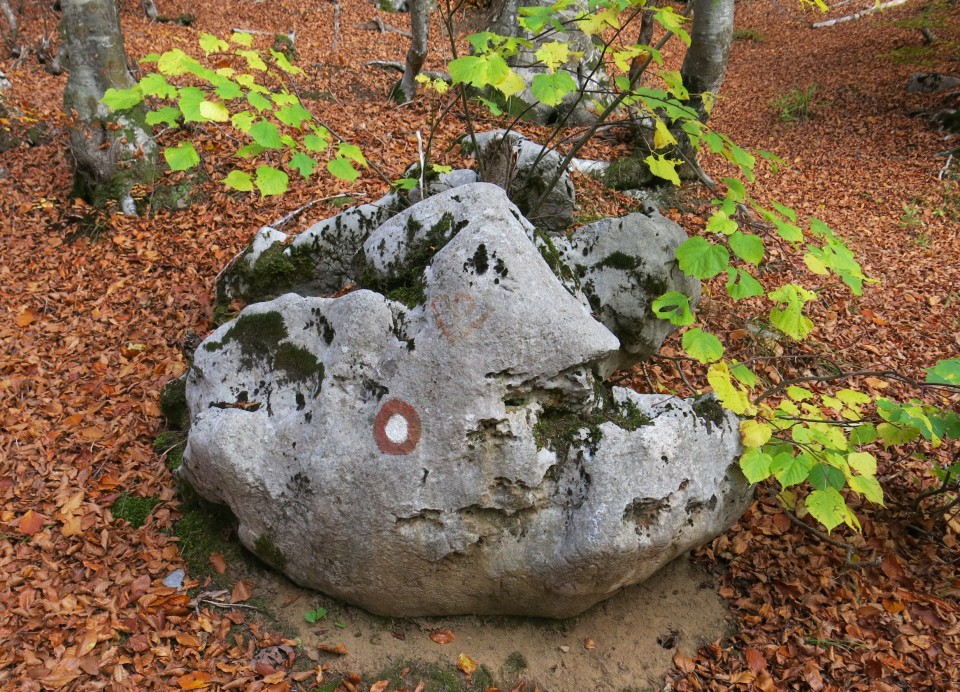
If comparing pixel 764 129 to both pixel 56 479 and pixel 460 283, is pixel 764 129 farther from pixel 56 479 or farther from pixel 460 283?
pixel 56 479

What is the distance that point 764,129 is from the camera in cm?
1060

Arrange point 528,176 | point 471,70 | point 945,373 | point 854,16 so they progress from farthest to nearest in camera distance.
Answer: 1. point 854,16
2. point 528,176
3. point 945,373
4. point 471,70

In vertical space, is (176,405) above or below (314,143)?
below

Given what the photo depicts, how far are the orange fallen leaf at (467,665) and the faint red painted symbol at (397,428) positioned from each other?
1.19 metres

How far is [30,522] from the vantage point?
139 inches

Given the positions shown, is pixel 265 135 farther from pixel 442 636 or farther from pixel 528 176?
pixel 442 636

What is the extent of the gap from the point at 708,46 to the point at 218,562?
6719mm

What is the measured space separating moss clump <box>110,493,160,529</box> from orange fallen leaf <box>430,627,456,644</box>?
6.43ft

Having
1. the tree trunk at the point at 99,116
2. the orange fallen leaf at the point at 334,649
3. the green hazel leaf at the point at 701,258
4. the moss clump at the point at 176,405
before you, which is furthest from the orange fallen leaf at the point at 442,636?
the tree trunk at the point at 99,116

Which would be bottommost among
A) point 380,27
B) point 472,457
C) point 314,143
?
point 472,457

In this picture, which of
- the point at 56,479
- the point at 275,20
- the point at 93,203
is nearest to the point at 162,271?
the point at 93,203

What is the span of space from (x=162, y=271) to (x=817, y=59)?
14726 mm

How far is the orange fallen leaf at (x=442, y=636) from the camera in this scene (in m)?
3.26

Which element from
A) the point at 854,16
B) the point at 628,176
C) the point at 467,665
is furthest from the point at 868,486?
the point at 854,16
